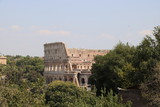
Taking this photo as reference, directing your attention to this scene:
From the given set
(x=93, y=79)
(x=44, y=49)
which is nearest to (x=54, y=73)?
(x=44, y=49)

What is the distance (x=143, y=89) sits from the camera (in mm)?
21922

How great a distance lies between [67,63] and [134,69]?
31.6 m

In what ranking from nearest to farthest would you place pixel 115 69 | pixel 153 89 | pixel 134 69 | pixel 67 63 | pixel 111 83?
pixel 153 89 → pixel 134 69 → pixel 115 69 → pixel 111 83 → pixel 67 63

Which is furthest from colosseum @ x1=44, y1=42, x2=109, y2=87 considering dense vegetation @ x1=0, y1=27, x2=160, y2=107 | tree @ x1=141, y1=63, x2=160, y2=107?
tree @ x1=141, y1=63, x2=160, y2=107

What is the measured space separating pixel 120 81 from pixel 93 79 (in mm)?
7962

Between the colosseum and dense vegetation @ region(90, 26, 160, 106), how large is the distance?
18.2 meters

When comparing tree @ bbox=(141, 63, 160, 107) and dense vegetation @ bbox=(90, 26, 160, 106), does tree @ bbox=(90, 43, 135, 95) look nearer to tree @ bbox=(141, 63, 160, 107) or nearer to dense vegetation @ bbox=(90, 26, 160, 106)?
dense vegetation @ bbox=(90, 26, 160, 106)

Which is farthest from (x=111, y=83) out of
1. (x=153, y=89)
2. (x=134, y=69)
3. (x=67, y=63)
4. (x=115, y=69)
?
(x=67, y=63)

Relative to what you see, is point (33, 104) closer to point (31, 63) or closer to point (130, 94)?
point (130, 94)

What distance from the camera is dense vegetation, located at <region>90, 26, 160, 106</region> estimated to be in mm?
21531

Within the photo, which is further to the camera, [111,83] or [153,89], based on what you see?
[111,83]

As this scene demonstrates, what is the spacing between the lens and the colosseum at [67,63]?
184 ft

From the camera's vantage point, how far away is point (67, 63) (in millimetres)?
58438

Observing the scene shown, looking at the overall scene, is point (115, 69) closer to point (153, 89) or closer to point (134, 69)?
point (134, 69)
